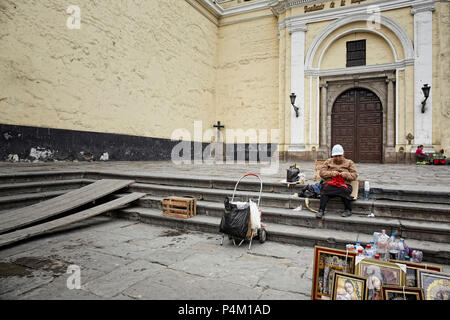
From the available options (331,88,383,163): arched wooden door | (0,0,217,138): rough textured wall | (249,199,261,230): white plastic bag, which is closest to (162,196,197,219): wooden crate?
(249,199,261,230): white plastic bag

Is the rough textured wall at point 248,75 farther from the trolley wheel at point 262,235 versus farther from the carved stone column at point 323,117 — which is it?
the trolley wheel at point 262,235

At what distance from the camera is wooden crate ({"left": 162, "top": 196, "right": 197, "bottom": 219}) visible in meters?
4.88

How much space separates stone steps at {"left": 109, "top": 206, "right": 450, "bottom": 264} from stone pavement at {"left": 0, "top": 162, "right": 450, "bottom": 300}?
158mm

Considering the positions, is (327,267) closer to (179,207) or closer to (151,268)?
(151,268)

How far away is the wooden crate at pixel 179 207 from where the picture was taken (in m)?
4.88

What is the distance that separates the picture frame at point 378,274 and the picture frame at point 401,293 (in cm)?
6

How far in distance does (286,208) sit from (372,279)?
2.53 meters

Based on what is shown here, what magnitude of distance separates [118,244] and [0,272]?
4.33ft

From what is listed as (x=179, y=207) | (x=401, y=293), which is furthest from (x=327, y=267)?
(x=179, y=207)

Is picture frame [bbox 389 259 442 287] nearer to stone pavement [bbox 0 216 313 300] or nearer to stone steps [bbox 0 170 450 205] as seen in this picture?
stone pavement [bbox 0 216 313 300]

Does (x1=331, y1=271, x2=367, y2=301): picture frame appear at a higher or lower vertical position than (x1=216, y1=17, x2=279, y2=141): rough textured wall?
lower

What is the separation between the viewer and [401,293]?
212 cm

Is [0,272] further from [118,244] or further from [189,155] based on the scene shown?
[189,155]
